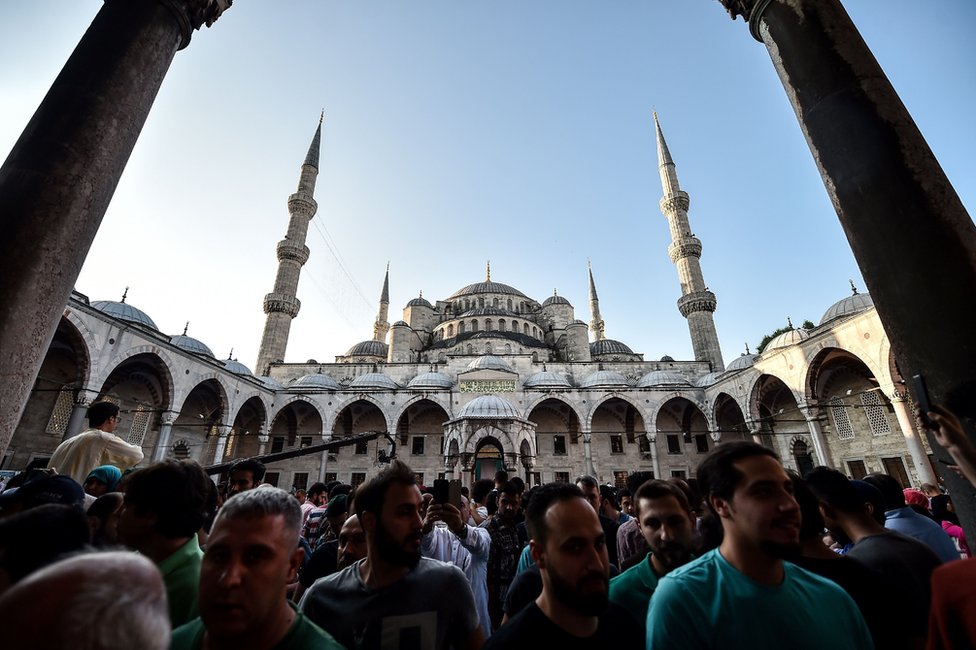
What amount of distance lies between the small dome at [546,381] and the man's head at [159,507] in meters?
19.8

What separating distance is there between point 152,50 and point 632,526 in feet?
16.1

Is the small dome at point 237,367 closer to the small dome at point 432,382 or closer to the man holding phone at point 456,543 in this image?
the small dome at point 432,382

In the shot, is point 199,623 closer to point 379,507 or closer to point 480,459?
point 379,507

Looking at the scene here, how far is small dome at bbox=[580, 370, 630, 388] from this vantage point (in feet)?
70.4

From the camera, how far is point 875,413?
15031 millimetres

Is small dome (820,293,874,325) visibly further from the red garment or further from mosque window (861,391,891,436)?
the red garment

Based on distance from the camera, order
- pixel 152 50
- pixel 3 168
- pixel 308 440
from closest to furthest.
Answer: pixel 3 168, pixel 152 50, pixel 308 440

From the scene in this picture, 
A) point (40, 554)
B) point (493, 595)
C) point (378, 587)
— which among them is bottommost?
point (493, 595)

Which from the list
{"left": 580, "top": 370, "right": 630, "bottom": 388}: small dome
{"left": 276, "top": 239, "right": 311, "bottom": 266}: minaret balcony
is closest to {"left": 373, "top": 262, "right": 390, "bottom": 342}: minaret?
{"left": 276, "top": 239, "right": 311, "bottom": 266}: minaret balcony

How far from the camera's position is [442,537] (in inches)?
132

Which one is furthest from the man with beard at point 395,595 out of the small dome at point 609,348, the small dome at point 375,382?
the small dome at point 609,348

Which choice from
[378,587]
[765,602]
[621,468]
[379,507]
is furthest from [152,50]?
[621,468]

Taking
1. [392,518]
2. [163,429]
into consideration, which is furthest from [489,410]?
[163,429]

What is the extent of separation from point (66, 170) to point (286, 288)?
967 inches
